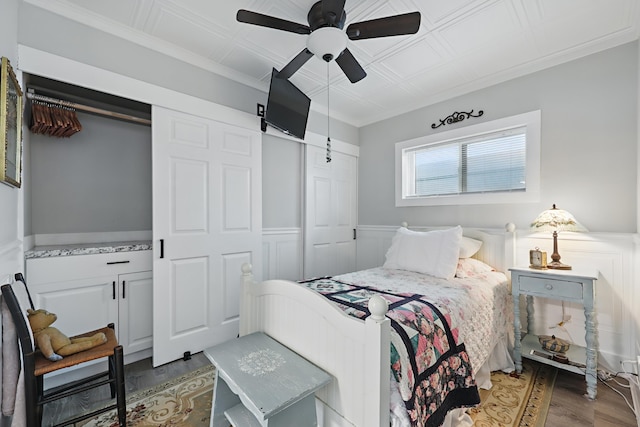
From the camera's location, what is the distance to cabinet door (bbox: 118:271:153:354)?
2.27 meters

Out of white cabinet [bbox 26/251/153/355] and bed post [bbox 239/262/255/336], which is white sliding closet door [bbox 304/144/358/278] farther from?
white cabinet [bbox 26/251/153/355]

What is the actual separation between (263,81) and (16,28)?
67.9 inches

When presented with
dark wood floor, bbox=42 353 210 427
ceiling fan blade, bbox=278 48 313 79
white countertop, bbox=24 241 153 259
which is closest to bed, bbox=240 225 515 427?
dark wood floor, bbox=42 353 210 427

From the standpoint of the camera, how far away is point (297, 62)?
202 centimetres

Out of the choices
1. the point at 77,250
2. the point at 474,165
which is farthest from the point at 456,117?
the point at 77,250

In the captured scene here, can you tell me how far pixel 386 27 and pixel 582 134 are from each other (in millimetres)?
1932

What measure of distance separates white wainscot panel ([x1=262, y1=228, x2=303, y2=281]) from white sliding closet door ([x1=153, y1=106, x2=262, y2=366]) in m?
0.21

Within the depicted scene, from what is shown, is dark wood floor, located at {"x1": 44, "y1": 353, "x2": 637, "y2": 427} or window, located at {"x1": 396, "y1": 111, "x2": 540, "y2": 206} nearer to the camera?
dark wood floor, located at {"x1": 44, "y1": 353, "x2": 637, "y2": 427}

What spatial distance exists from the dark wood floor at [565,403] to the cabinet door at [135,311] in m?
0.20

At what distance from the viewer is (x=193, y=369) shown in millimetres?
2244

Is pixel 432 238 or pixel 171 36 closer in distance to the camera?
pixel 171 36

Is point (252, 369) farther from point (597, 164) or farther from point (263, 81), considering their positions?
point (597, 164)

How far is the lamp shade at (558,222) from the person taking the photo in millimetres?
2115

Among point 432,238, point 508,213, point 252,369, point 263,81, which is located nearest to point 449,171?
point 508,213
